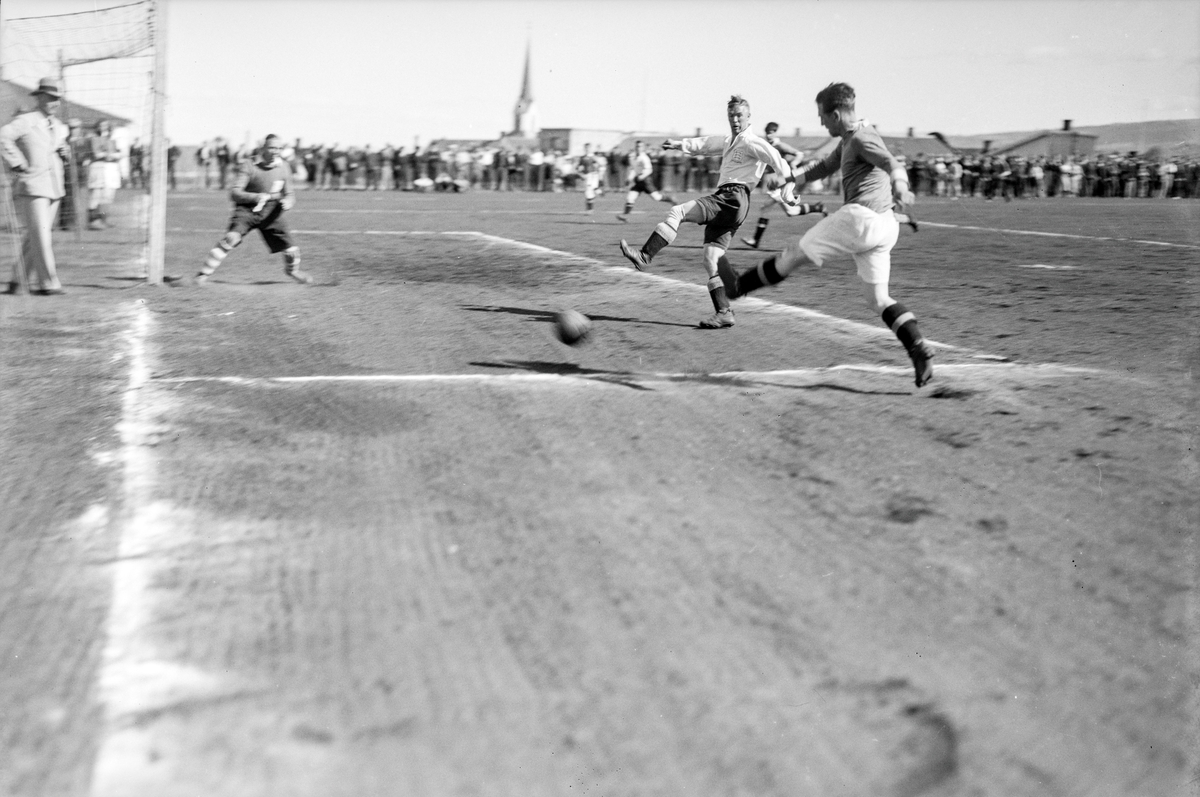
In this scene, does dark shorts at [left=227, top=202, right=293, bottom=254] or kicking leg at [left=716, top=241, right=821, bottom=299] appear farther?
dark shorts at [left=227, top=202, right=293, bottom=254]

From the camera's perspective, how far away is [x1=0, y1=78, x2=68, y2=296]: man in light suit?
38.7 feet

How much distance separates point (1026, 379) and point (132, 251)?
14.2m

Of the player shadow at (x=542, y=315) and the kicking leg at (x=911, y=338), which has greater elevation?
the kicking leg at (x=911, y=338)

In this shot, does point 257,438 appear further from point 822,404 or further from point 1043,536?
point 1043,536

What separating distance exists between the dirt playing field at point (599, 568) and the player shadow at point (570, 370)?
0.16ft

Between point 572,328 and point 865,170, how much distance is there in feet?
8.01

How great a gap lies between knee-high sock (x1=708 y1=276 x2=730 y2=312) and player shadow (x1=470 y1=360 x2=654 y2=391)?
1984 mm

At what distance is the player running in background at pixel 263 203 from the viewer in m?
12.9

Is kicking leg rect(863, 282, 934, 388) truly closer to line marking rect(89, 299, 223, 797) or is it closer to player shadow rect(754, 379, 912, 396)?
player shadow rect(754, 379, 912, 396)

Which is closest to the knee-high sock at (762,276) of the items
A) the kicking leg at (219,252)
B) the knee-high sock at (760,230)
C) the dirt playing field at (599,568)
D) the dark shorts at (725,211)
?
the dirt playing field at (599,568)

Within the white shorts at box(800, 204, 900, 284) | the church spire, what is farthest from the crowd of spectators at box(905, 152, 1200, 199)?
the church spire

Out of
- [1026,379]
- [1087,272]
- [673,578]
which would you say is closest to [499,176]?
[1087,272]

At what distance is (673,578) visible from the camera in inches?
167

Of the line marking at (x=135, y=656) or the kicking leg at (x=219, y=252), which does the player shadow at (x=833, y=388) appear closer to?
the line marking at (x=135, y=656)
